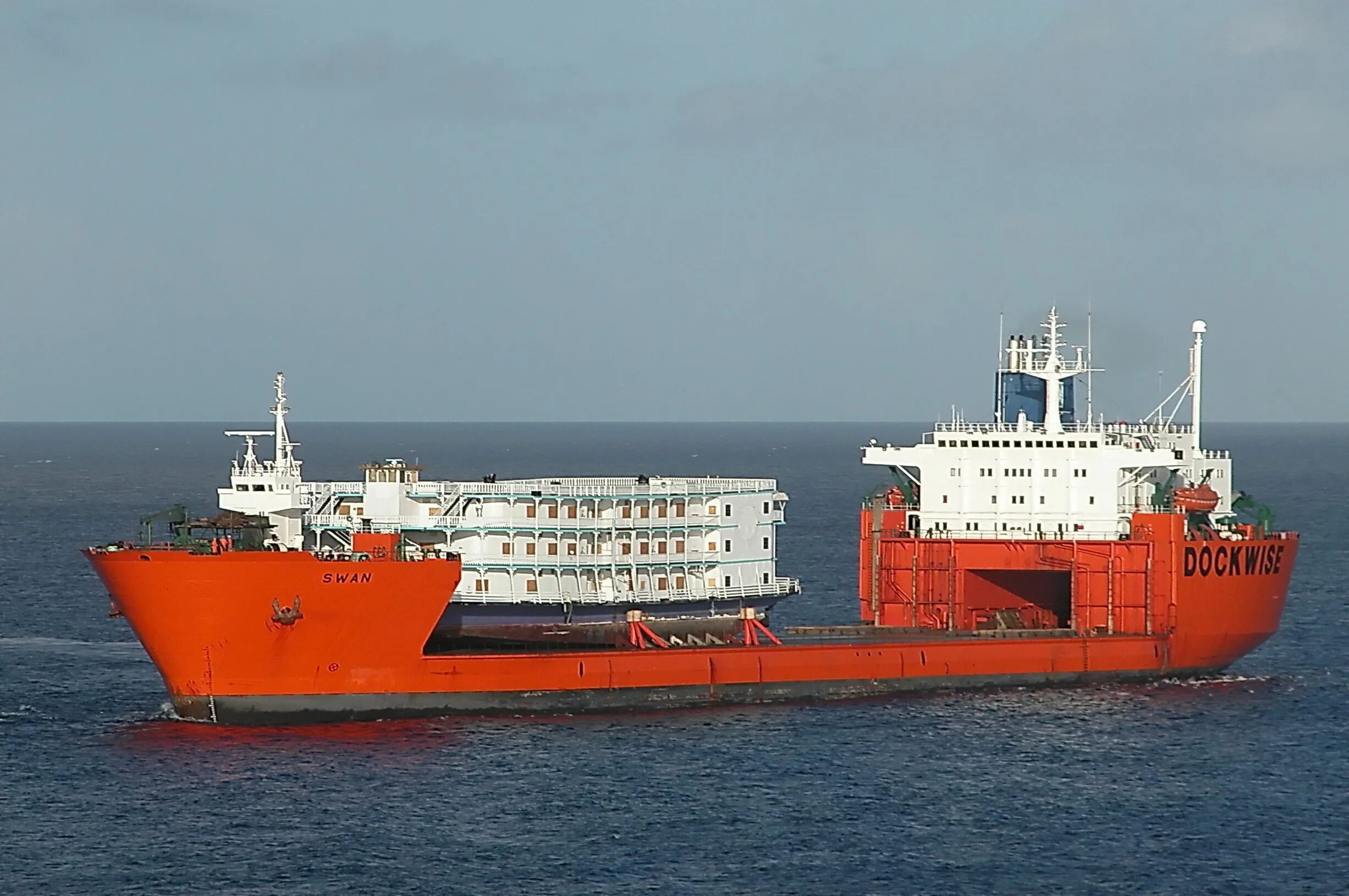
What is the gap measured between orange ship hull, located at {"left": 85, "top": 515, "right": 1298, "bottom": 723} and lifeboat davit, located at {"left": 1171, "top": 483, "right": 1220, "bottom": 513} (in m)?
1.19

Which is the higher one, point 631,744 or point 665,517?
point 665,517

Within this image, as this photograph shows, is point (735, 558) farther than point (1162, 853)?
Yes

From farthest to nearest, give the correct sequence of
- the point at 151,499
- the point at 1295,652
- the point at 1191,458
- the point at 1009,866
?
the point at 151,499, the point at 1295,652, the point at 1191,458, the point at 1009,866

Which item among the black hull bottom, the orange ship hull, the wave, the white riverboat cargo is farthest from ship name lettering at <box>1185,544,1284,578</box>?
the wave

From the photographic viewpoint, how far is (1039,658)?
59.8 meters

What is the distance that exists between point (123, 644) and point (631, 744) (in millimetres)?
26288

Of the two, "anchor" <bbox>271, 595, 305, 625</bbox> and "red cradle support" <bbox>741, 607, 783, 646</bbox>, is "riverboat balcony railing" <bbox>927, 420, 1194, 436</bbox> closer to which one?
"red cradle support" <bbox>741, 607, 783, 646</bbox>

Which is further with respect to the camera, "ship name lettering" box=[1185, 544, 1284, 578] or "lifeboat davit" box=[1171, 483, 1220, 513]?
"lifeboat davit" box=[1171, 483, 1220, 513]

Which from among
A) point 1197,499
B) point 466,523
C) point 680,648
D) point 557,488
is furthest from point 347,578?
point 1197,499

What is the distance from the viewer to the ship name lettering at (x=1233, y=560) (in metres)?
60.7

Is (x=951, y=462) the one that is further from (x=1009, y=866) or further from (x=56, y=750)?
(x=56, y=750)

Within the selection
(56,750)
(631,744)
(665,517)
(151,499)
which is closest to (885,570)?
(665,517)

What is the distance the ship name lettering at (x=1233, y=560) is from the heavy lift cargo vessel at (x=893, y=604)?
3.3 inches

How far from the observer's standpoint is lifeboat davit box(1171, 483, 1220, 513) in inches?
2405
